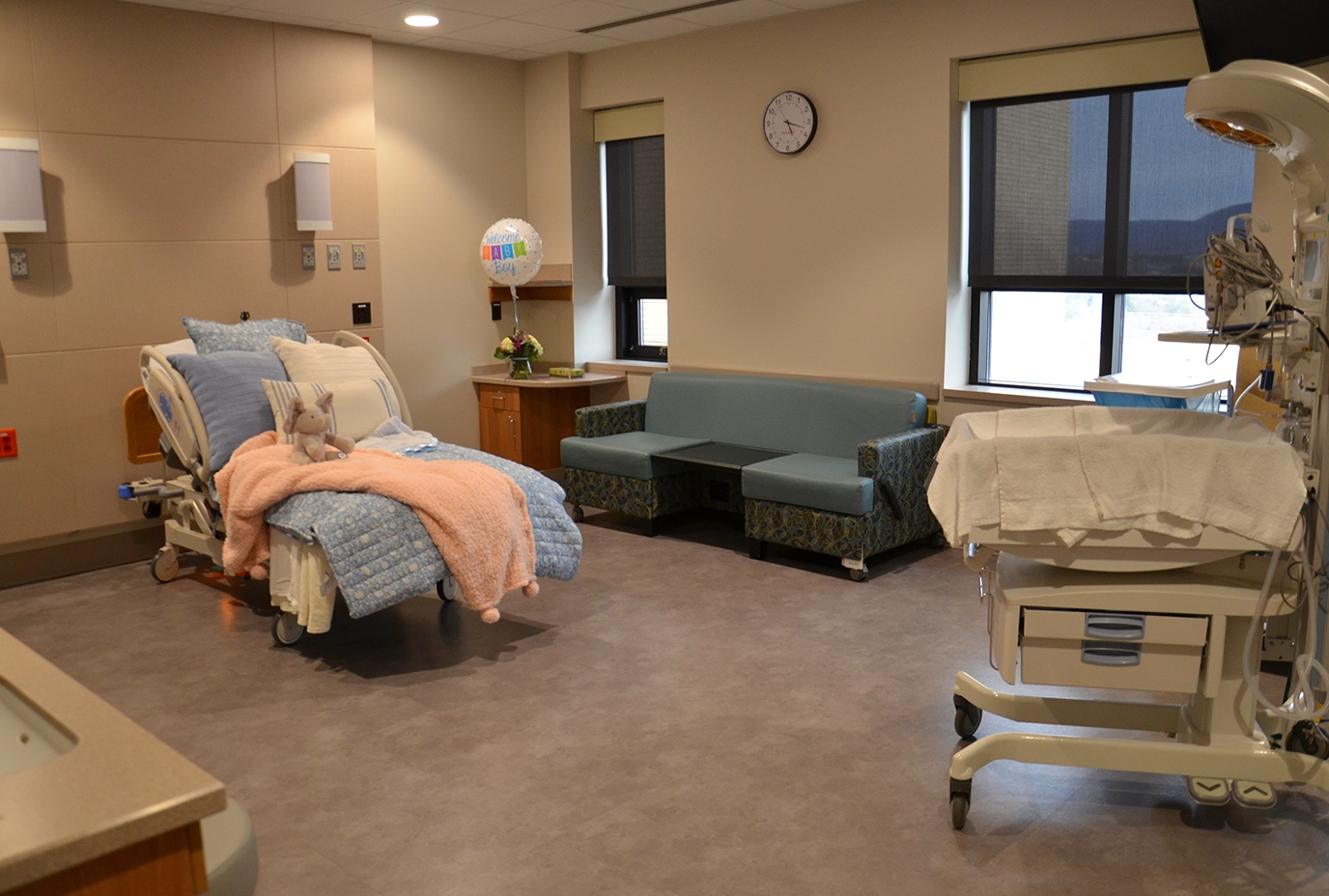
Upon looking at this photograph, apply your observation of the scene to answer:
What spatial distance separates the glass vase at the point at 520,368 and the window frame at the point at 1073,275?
2.77 m

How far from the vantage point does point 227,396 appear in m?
4.77

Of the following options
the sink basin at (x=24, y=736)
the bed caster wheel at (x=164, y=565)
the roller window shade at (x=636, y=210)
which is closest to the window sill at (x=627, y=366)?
the roller window shade at (x=636, y=210)

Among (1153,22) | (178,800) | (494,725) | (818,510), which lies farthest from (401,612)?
(1153,22)

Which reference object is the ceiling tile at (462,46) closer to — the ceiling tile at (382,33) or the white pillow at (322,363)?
the ceiling tile at (382,33)

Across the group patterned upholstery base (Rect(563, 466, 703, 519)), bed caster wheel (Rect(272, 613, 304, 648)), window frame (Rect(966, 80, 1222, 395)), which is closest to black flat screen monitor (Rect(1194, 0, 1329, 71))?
window frame (Rect(966, 80, 1222, 395))

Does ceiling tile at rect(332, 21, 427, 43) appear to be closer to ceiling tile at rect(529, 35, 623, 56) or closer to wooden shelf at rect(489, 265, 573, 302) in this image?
ceiling tile at rect(529, 35, 623, 56)

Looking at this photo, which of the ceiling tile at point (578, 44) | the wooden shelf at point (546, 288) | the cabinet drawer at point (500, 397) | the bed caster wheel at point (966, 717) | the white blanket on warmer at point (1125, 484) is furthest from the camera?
the wooden shelf at point (546, 288)

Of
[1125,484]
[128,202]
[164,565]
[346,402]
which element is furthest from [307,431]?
[1125,484]

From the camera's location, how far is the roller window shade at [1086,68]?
15.5 feet

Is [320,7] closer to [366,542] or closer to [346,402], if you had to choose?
[346,402]

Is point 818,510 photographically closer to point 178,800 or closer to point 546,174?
point 546,174

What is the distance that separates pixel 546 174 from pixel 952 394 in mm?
3153

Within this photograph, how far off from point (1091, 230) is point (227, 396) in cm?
401

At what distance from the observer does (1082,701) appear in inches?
121
